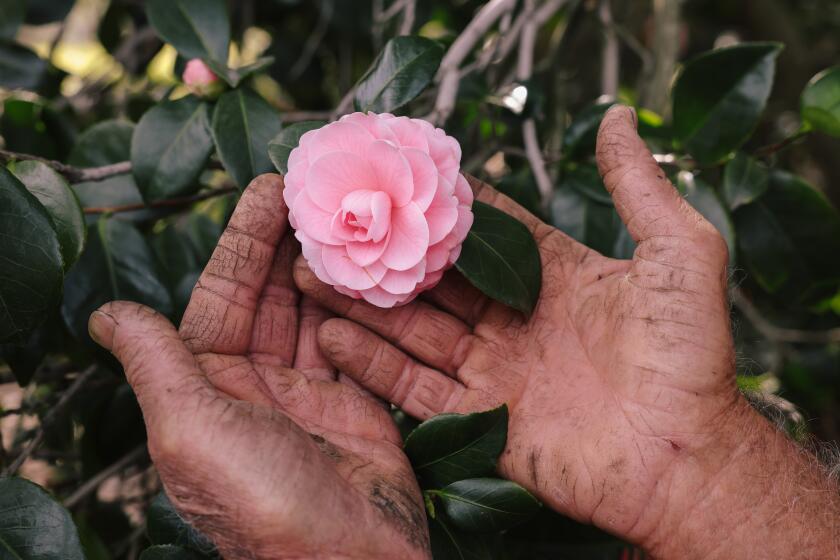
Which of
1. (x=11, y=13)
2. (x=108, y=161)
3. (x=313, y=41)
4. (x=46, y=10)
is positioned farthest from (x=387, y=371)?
(x=313, y=41)

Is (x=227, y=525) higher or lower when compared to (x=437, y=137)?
lower

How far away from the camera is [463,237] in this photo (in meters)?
1.05

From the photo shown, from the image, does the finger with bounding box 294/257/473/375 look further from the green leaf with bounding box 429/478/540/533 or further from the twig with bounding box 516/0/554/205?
the twig with bounding box 516/0/554/205

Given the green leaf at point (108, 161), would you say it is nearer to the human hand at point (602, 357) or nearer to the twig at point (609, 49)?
the human hand at point (602, 357)

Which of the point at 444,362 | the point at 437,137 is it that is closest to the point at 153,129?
the point at 437,137

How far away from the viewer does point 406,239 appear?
1.03 meters

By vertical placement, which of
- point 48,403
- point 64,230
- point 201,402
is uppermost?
point 64,230

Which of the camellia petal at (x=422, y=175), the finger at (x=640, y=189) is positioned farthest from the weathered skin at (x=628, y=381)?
the camellia petal at (x=422, y=175)

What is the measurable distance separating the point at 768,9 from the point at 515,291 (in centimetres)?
275

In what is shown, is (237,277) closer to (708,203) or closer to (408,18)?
(408,18)

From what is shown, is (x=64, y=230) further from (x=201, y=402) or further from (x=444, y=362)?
(x=444, y=362)

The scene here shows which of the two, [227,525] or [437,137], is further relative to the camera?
[437,137]

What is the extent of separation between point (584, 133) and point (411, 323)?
56 cm

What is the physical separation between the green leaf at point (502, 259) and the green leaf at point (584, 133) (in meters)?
0.36
